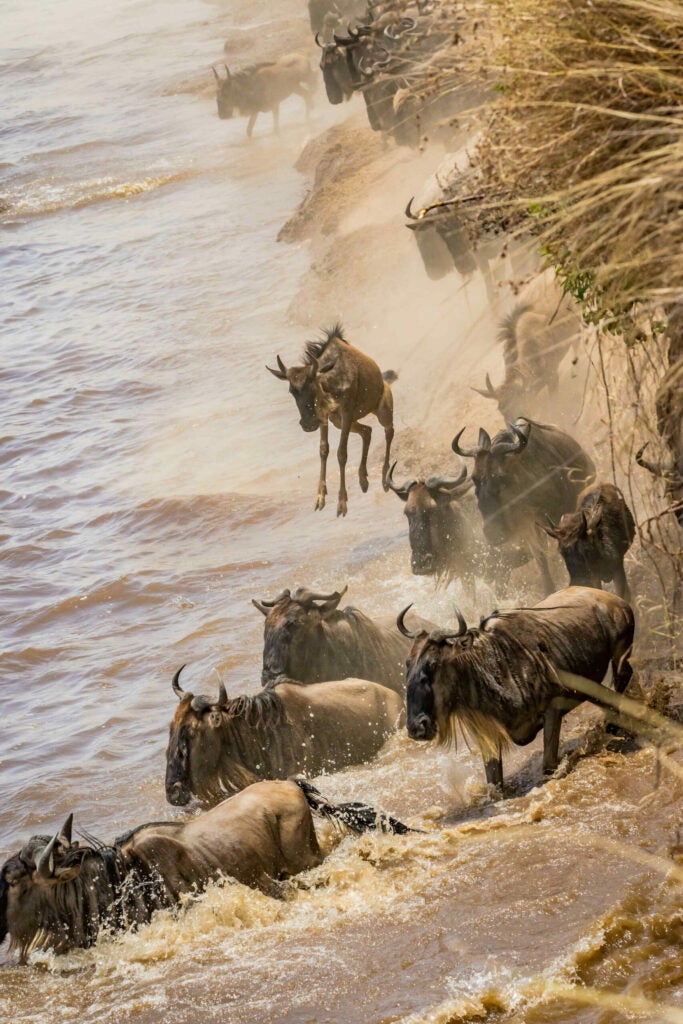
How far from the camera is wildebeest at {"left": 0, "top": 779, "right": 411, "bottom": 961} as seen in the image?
6.24 m

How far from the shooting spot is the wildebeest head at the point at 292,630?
8734mm

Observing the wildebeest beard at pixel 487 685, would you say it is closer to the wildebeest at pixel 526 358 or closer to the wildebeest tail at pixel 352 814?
the wildebeest tail at pixel 352 814

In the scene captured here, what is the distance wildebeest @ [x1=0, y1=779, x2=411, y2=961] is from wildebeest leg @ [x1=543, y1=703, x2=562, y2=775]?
4.30 feet

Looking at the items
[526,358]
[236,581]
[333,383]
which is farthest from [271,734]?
[236,581]

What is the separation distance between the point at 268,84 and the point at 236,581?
19.2m

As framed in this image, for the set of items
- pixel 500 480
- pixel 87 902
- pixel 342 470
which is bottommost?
pixel 87 902

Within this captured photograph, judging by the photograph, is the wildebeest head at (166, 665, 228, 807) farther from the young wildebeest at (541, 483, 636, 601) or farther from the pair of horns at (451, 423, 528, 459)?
Answer: the pair of horns at (451, 423, 528, 459)

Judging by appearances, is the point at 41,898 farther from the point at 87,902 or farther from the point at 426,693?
the point at 426,693

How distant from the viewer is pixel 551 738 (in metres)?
6.75

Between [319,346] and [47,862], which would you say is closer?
[47,862]

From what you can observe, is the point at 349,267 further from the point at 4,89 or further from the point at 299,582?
the point at 4,89

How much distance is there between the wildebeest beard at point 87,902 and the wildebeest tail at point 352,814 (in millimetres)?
908

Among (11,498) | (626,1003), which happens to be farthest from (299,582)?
(626,1003)

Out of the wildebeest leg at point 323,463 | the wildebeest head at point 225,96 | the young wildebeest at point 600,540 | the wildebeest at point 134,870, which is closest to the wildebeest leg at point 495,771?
the wildebeest at point 134,870
